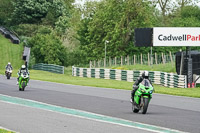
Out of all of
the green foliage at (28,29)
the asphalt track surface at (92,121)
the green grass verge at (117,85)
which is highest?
the green foliage at (28,29)

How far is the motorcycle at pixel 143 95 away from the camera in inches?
606

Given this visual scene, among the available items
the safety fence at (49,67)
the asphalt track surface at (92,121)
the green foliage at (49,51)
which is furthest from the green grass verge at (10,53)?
the asphalt track surface at (92,121)

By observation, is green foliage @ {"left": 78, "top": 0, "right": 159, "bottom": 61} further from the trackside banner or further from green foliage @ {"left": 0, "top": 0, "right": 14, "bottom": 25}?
green foliage @ {"left": 0, "top": 0, "right": 14, "bottom": 25}

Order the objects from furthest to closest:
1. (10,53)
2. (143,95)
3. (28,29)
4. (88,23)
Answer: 1. (28,29)
2. (88,23)
3. (10,53)
4. (143,95)

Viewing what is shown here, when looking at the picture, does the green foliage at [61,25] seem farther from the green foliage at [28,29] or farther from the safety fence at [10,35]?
the safety fence at [10,35]

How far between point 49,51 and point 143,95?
5259cm

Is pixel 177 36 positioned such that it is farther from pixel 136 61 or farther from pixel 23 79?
pixel 136 61

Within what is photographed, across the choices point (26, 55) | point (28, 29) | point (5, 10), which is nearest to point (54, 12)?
point (28, 29)

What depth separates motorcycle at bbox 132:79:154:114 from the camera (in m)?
15.4

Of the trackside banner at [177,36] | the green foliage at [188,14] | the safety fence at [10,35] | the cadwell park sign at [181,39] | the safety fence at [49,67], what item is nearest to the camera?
the cadwell park sign at [181,39]

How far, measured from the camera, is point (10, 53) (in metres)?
72.8

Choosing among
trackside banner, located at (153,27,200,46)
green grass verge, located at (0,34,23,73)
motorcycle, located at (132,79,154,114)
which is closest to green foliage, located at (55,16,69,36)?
green grass verge, located at (0,34,23,73)

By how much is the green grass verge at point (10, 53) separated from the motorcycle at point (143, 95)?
4881 centimetres

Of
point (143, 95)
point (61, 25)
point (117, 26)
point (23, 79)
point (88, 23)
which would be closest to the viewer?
point (143, 95)
